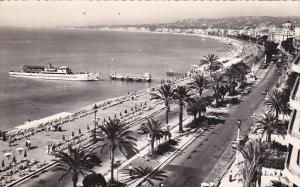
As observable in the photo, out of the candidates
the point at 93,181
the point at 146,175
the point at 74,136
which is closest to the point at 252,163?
the point at 146,175

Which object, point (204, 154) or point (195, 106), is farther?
point (195, 106)

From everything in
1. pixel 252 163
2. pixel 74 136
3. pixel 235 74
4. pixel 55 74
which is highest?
pixel 252 163

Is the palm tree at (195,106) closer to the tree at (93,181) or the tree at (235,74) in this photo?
the tree at (93,181)

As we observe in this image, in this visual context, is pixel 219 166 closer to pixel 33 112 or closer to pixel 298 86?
pixel 298 86

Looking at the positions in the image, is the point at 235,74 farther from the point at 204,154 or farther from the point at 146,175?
the point at 146,175

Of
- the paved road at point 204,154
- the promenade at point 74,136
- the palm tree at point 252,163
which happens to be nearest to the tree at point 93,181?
the promenade at point 74,136

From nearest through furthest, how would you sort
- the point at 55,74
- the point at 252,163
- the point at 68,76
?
the point at 252,163 < the point at 68,76 < the point at 55,74

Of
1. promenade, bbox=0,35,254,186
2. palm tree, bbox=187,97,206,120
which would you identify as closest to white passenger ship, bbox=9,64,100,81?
promenade, bbox=0,35,254,186

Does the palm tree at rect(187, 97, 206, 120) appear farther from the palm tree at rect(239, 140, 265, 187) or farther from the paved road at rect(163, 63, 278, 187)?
the palm tree at rect(239, 140, 265, 187)
